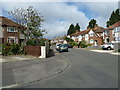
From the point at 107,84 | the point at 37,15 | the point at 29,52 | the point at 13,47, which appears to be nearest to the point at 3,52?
the point at 13,47

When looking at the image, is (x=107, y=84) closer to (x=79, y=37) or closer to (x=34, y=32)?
(x=34, y=32)

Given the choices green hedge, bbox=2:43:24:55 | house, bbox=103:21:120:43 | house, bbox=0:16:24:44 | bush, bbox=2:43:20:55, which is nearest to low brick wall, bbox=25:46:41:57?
green hedge, bbox=2:43:24:55

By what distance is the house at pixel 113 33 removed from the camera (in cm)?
3715

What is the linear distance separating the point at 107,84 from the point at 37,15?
17.3 meters

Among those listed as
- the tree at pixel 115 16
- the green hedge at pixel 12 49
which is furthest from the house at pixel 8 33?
the tree at pixel 115 16

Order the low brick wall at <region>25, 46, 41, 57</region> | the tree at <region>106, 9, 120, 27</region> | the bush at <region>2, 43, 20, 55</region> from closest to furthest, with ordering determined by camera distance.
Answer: the low brick wall at <region>25, 46, 41, 57</region> < the bush at <region>2, 43, 20, 55</region> < the tree at <region>106, 9, 120, 27</region>

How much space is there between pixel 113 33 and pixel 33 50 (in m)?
34.0

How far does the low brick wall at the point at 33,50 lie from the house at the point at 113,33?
31210mm

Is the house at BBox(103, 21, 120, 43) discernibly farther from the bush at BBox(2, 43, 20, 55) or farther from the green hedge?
the bush at BBox(2, 43, 20, 55)

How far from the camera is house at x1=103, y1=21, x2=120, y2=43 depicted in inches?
1462

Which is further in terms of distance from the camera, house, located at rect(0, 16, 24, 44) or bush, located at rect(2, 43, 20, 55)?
house, located at rect(0, 16, 24, 44)

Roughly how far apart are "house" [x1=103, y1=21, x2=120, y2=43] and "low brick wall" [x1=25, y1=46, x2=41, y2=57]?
31210mm

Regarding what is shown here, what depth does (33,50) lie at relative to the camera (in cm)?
1506

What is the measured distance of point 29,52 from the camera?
51.9 ft
